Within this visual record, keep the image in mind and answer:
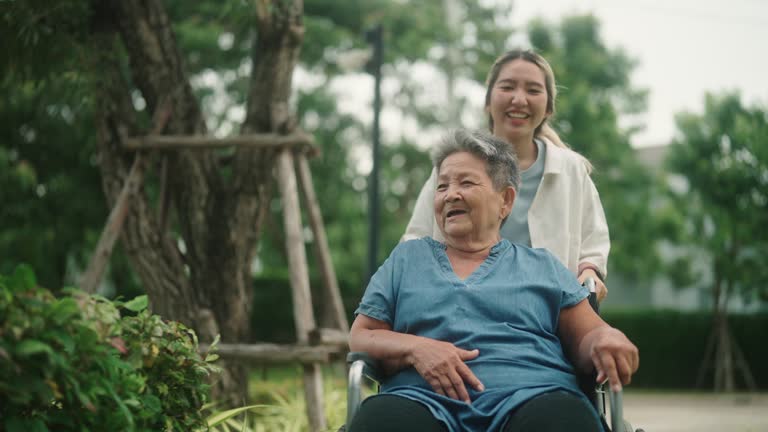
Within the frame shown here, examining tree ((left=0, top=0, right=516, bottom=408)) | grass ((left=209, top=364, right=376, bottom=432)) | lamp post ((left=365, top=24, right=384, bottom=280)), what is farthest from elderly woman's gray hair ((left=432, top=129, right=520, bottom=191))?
lamp post ((left=365, top=24, right=384, bottom=280))

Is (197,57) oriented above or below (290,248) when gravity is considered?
above

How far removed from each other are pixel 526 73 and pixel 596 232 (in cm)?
64

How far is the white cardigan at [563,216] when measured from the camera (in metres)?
3.09

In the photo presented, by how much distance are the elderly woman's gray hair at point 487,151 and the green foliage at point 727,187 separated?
12.3m

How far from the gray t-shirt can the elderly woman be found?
39 cm

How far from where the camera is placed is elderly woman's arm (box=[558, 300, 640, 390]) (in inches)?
88.2

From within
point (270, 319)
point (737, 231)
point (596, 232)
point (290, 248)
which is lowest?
point (270, 319)

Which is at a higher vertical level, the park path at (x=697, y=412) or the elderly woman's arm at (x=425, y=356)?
the elderly woman's arm at (x=425, y=356)

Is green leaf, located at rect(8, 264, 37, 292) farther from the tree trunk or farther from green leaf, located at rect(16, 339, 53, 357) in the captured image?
the tree trunk

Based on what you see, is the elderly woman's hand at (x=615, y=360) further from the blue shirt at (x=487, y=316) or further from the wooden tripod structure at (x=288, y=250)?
the wooden tripod structure at (x=288, y=250)

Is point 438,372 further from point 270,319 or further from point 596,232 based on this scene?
point 270,319

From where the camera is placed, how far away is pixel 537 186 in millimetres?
3184

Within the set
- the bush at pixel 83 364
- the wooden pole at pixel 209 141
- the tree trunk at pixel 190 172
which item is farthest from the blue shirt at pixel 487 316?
the tree trunk at pixel 190 172

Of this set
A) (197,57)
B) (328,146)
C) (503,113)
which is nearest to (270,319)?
(328,146)
